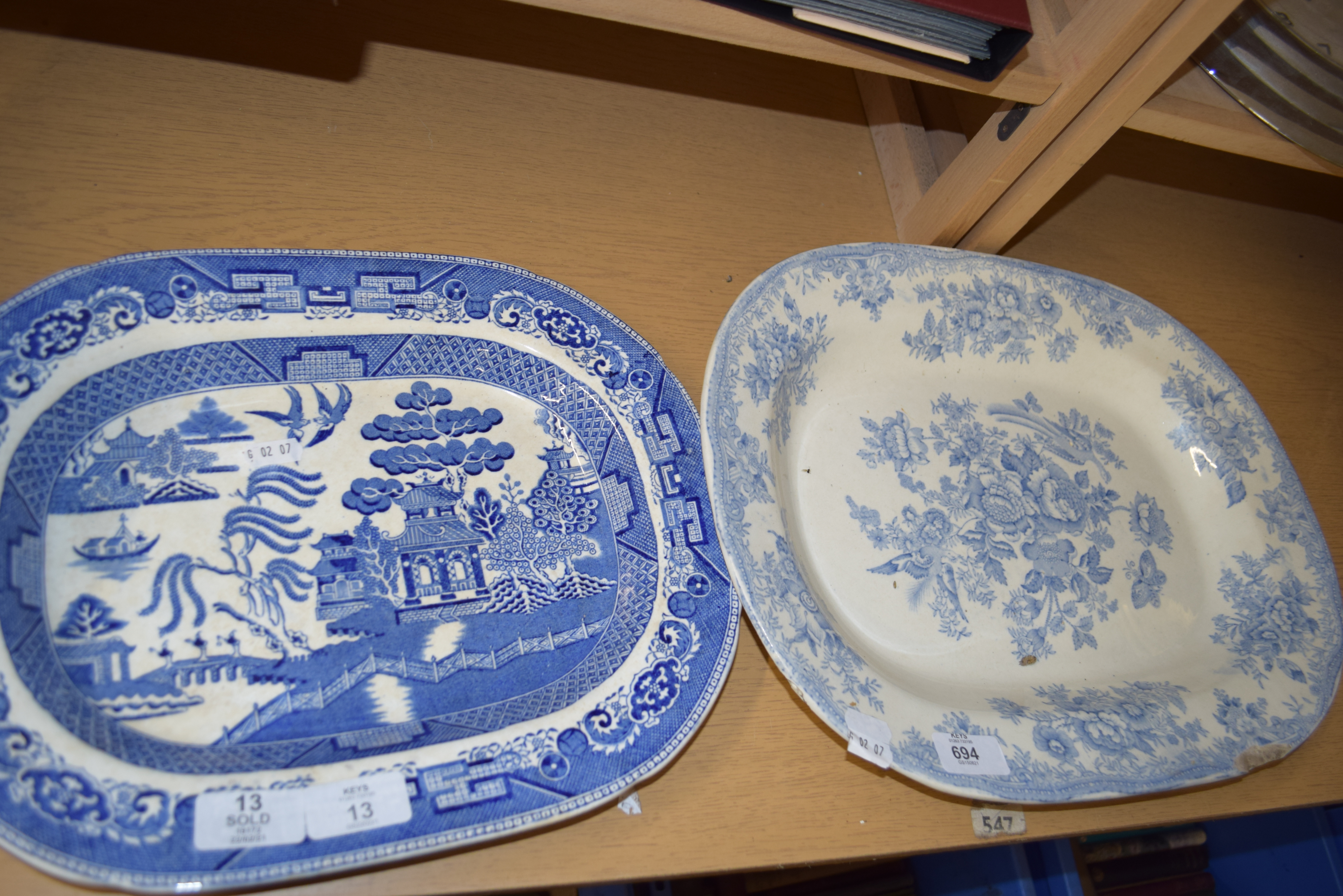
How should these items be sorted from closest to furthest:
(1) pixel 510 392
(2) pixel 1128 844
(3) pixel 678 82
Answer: (1) pixel 510 392, (3) pixel 678 82, (2) pixel 1128 844

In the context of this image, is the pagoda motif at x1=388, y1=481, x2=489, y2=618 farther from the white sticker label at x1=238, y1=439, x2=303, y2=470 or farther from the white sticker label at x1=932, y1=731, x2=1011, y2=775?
the white sticker label at x1=932, y1=731, x2=1011, y2=775

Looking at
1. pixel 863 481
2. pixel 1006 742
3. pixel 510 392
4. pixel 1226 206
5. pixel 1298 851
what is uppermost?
pixel 1226 206

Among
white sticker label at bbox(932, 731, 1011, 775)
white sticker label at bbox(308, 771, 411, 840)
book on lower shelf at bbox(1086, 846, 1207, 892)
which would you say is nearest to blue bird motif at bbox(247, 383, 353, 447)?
white sticker label at bbox(308, 771, 411, 840)

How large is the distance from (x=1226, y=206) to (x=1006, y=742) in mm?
1067

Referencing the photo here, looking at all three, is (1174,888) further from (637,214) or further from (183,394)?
(183,394)

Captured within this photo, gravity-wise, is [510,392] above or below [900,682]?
above

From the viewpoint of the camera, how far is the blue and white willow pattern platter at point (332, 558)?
61 cm

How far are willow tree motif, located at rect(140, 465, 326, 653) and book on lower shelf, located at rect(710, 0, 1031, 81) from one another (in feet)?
1.88

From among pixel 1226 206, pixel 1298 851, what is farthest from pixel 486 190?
pixel 1298 851

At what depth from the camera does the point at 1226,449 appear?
1016 mm

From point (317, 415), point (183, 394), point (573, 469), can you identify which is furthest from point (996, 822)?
point (183, 394)

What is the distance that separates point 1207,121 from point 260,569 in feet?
3.42

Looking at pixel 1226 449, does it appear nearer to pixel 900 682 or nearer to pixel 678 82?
pixel 900 682

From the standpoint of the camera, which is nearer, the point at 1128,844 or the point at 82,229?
the point at 82,229
